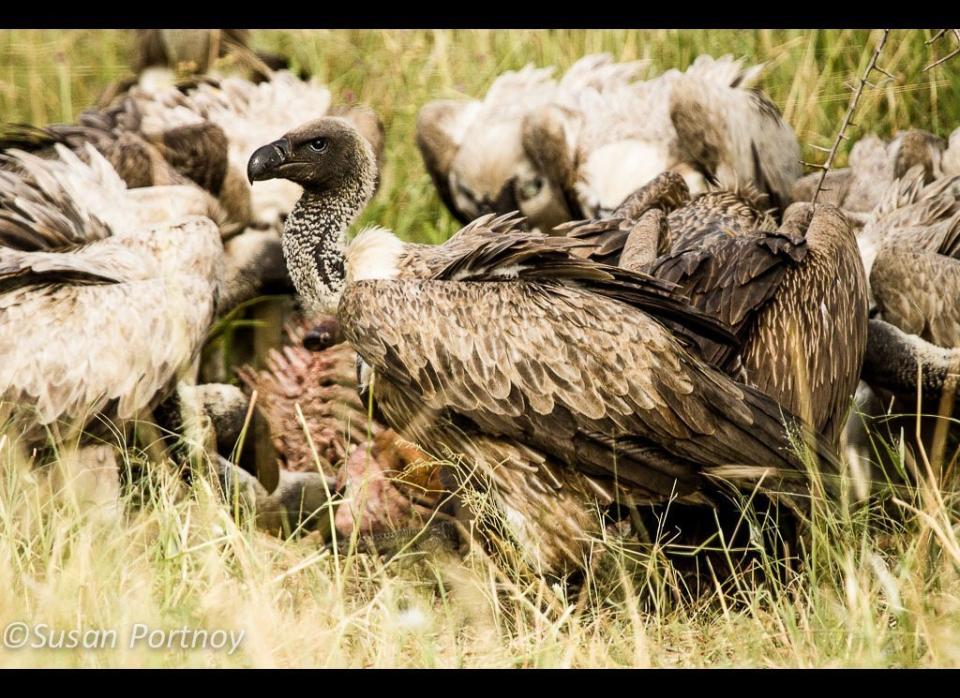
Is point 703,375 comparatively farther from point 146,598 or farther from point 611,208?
point 611,208

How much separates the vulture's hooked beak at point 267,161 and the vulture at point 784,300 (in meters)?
1.43

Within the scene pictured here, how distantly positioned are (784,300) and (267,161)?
2095 mm

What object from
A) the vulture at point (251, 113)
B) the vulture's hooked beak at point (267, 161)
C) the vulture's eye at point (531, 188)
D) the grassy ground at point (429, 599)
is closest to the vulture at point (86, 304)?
the grassy ground at point (429, 599)

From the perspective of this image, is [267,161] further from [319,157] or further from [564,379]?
[564,379]

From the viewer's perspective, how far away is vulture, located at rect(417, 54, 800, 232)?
6.91m

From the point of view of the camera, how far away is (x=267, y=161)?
4855 millimetres

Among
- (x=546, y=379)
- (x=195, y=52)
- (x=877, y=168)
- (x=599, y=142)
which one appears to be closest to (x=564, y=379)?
(x=546, y=379)

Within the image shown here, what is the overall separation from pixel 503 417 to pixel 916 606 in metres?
1.52

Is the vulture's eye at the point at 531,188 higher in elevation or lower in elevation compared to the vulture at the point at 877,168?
lower

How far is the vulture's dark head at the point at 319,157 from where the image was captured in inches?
193

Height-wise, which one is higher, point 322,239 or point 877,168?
point 322,239

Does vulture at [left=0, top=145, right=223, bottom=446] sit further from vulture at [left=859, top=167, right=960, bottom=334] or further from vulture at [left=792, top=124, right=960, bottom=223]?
vulture at [left=792, top=124, right=960, bottom=223]

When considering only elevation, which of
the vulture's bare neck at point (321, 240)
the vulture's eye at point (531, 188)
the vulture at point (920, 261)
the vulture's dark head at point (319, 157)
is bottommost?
the vulture's eye at point (531, 188)

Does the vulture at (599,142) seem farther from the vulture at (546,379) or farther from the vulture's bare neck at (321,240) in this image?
the vulture at (546,379)
